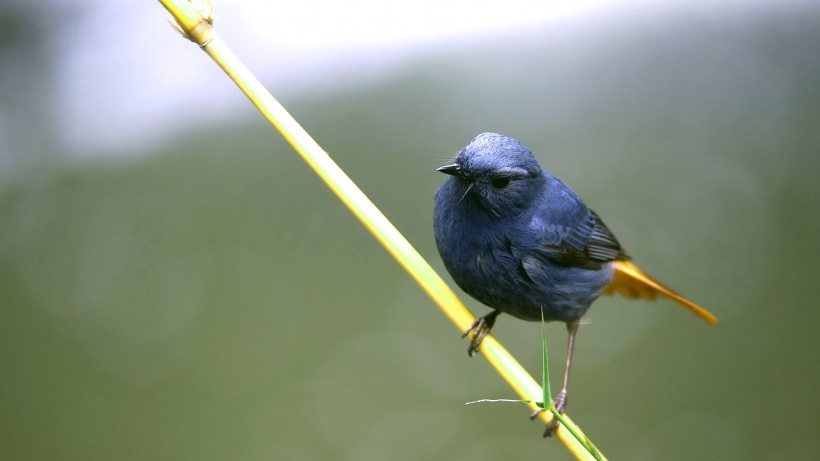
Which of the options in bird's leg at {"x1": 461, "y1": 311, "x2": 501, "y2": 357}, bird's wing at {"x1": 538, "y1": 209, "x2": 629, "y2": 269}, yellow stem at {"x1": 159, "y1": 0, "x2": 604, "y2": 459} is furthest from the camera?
bird's wing at {"x1": 538, "y1": 209, "x2": 629, "y2": 269}

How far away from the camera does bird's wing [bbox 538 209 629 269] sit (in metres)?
2.11

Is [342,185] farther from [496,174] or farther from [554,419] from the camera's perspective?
[554,419]

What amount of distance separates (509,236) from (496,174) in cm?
24

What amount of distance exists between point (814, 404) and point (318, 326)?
3.17 metres

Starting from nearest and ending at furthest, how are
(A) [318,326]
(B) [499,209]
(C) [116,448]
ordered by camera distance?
1. (B) [499,209]
2. (C) [116,448]
3. (A) [318,326]

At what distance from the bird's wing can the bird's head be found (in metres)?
0.15

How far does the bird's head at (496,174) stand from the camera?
1771 millimetres

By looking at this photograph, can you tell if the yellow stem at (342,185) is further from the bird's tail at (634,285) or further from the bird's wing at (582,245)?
the bird's tail at (634,285)

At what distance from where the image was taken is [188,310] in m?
5.18

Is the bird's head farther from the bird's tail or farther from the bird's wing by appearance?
the bird's tail

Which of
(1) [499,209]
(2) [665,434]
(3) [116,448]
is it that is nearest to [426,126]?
(2) [665,434]

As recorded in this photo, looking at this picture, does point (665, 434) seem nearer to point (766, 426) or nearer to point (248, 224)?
point (766, 426)

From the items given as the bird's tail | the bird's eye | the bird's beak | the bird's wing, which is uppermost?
the bird's beak

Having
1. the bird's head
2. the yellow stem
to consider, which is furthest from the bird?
the yellow stem
